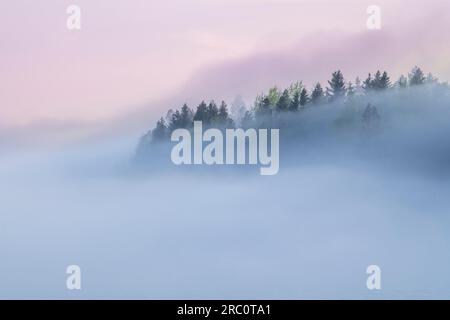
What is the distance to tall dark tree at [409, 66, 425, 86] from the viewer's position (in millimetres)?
1541

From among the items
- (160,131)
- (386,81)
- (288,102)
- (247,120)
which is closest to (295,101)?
(288,102)

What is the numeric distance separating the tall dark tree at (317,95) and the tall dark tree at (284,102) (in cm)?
6

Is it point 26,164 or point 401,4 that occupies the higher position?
point 401,4

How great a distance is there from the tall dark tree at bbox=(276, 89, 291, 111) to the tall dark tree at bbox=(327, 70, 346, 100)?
0.34ft

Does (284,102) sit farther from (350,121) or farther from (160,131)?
(160,131)

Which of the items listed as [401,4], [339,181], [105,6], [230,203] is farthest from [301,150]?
[105,6]

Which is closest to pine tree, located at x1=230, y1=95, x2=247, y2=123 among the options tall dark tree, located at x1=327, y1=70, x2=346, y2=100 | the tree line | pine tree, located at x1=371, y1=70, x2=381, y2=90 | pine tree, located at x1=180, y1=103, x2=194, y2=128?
the tree line

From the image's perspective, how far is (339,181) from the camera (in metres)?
1.54

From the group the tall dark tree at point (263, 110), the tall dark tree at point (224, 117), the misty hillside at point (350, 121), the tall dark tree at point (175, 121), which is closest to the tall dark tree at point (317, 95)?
the misty hillside at point (350, 121)

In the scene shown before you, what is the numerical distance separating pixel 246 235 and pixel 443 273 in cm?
51

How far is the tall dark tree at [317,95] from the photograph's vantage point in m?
1.55

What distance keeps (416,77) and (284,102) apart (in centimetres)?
34
